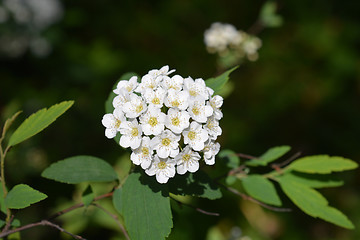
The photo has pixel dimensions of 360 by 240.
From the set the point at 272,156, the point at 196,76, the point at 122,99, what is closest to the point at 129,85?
the point at 122,99

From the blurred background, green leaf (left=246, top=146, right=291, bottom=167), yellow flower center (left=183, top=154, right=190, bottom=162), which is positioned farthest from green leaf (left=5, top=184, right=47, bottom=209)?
the blurred background

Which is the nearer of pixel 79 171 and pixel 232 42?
pixel 79 171

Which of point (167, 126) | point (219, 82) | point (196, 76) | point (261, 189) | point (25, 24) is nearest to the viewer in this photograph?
point (167, 126)

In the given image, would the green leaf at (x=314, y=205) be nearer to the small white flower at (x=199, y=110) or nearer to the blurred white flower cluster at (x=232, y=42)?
the small white flower at (x=199, y=110)

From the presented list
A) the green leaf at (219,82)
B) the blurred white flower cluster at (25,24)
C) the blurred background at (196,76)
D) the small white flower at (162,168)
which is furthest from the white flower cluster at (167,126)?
the blurred white flower cluster at (25,24)

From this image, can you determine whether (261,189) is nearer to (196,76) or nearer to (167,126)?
(167,126)

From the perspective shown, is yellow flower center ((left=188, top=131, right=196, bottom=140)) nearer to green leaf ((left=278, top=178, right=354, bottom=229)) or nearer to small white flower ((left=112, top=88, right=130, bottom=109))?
small white flower ((left=112, top=88, right=130, bottom=109))

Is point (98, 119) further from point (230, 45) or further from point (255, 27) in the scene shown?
point (255, 27)
